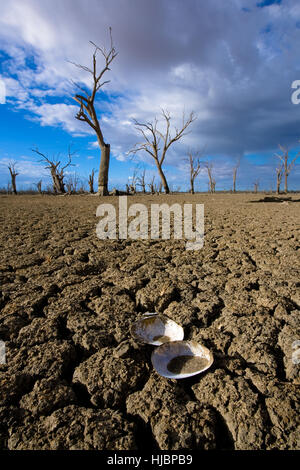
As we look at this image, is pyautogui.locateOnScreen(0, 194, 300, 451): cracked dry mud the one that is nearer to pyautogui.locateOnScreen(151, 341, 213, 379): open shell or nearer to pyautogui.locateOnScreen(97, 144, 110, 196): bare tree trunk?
pyautogui.locateOnScreen(151, 341, 213, 379): open shell

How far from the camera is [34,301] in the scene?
1.54 meters

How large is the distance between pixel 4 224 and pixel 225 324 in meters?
3.51

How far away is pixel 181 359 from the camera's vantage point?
3.61ft

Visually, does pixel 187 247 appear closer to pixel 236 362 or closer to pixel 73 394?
pixel 236 362

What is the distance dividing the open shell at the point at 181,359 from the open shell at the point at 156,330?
0.07 m

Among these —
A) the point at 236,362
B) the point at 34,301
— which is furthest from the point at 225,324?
the point at 34,301

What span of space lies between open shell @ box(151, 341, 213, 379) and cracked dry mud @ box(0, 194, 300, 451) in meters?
0.04

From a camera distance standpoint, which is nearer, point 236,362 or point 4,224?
point 236,362

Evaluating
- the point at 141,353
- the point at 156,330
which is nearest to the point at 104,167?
the point at 156,330

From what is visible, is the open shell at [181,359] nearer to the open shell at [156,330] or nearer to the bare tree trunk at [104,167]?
the open shell at [156,330]

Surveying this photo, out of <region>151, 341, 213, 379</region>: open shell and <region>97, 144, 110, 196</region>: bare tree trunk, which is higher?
<region>97, 144, 110, 196</region>: bare tree trunk

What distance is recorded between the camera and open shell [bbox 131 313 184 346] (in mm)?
1218

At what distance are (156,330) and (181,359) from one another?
22cm

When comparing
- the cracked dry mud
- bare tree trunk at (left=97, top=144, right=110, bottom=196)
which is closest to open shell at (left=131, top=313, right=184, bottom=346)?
the cracked dry mud
